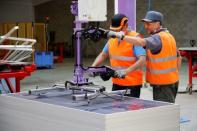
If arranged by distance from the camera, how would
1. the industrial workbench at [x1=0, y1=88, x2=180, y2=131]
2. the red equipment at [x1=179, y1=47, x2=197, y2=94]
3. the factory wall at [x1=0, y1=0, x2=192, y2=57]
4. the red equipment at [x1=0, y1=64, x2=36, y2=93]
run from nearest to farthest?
1. the industrial workbench at [x1=0, y1=88, x2=180, y2=131]
2. the red equipment at [x1=0, y1=64, x2=36, y2=93]
3. the red equipment at [x1=179, y1=47, x2=197, y2=94]
4. the factory wall at [x1=0, y1=0, x2=192, y2=57]

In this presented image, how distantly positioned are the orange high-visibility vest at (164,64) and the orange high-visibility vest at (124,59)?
18cm

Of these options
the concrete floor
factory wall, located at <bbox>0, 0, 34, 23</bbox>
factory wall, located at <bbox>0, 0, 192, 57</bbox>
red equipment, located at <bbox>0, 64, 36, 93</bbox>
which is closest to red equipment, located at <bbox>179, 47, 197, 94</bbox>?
the concrete floor

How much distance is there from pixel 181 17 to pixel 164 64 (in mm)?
15954

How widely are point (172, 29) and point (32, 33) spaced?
714 cm

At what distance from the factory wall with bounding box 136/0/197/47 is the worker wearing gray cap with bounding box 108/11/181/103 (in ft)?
50.4

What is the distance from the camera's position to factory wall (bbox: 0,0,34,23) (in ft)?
62.0

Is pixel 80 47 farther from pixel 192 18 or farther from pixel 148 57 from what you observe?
pixel 192 18

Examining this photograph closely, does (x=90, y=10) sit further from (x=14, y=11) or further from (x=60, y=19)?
(x=60, y=19)

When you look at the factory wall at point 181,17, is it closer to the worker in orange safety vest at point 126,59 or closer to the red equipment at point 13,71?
the red equipment at point 13,71

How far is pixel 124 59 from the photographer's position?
→ 4727 mm

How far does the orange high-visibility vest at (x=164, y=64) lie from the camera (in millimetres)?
4438

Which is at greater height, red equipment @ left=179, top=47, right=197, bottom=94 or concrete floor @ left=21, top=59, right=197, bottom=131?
red equipment @ left=179, top=47, right=197, bottom=94

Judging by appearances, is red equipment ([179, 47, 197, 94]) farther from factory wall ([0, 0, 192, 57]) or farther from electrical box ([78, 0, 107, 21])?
factory wall ([0, 0, 192, 57])

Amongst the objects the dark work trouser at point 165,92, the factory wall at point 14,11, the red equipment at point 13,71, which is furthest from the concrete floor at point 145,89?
the factory wall at point 14,11
